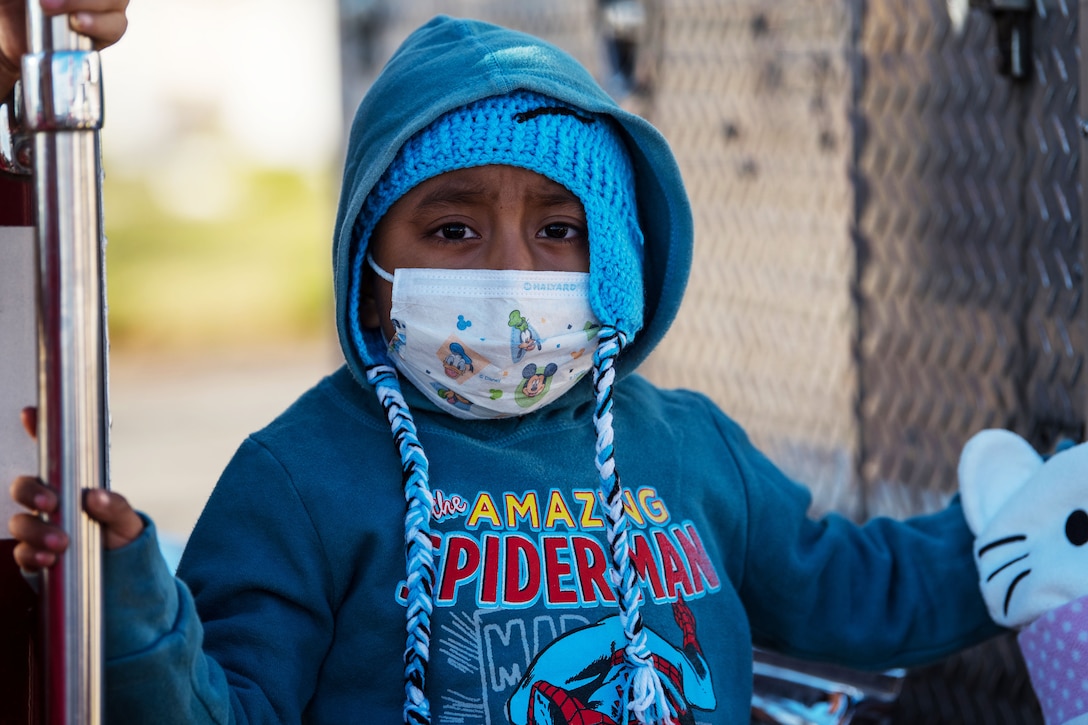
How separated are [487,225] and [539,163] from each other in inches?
4.8

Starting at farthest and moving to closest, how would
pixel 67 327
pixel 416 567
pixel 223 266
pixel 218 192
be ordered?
pixel 218 192 < pixel 223 266 < pixel 416 567 < pixel 67 327

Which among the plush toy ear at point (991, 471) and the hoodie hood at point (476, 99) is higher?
the hoodie hood at point (476, 99)

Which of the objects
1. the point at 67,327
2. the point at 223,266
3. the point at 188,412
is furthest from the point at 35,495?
the point at 223,266

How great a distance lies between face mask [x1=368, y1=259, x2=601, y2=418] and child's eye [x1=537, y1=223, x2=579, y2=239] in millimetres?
73

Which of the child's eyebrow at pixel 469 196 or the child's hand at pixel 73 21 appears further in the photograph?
the child's eyebrow at pixel 469 196

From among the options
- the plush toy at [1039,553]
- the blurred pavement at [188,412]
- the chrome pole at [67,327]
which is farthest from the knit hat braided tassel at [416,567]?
the blurred pavement at [188,412]

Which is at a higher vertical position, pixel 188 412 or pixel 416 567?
pixel 416 567

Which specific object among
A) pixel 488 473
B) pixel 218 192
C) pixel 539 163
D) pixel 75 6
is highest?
pixel 218 192

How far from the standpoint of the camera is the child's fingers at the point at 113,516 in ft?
4.00

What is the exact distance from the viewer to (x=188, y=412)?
972 centimetres

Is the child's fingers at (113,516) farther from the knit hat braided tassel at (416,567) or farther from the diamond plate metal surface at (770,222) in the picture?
the diamond plate metal surface at (770,222)

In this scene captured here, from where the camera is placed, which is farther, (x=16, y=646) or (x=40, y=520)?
(x=16, y=646)

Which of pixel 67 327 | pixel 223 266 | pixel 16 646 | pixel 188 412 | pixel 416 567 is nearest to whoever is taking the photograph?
pixel 67 327

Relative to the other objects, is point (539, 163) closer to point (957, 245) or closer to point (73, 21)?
point (73, 21)
